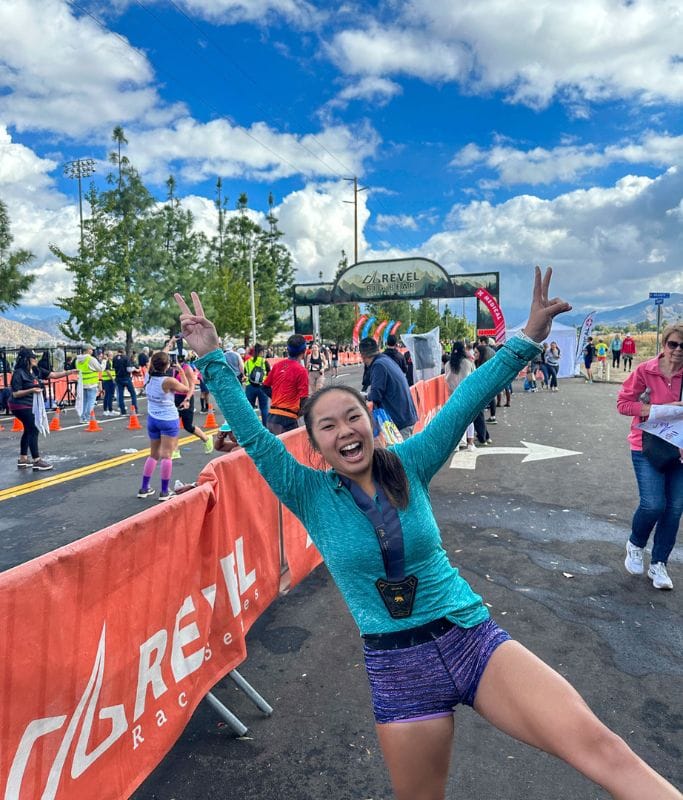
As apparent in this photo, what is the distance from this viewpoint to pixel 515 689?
179 cm

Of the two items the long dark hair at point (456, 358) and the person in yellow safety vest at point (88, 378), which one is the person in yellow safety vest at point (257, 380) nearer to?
the long dark hair at point (456, 358)

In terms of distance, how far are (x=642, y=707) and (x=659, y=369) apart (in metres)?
2.50

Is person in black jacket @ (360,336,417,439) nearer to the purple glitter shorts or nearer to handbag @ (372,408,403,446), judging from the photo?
handbag @ (372,408,403,446)

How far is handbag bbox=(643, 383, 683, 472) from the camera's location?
15.2ft

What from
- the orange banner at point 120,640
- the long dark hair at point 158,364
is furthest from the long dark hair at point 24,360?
the orange banner at point 120,640

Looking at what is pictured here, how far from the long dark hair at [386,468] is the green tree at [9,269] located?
36.6m

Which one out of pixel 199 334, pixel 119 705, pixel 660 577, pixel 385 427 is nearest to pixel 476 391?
pixel 199 334

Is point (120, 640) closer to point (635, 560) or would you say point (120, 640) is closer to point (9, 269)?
point (635, 560)

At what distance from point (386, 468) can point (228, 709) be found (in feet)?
7.13

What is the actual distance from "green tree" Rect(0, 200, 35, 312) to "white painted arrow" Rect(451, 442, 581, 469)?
31206 millimetres

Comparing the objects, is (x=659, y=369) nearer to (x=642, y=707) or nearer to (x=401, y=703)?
(x=642, y=707)

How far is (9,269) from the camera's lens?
33562 mm

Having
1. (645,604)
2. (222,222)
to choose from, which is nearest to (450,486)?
(645,604)

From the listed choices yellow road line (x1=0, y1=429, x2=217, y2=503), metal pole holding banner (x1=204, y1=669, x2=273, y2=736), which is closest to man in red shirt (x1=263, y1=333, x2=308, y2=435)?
yellow road line (x1=0, y1=429, x2=217, y2=503)
